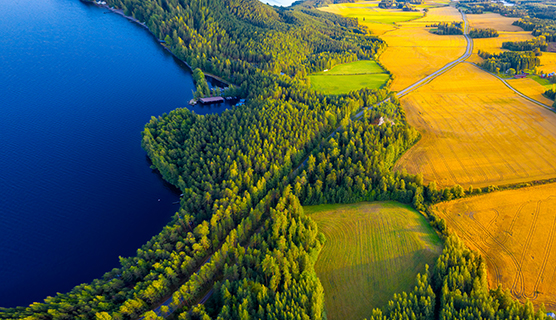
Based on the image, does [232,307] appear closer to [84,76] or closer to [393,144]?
[393,144]

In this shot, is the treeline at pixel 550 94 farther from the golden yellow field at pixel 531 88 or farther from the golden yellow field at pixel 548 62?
the golden yellow field at pixel 548 62

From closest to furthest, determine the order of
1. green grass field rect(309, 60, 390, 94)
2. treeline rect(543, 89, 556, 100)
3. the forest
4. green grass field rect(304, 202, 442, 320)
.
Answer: the forest → green grass field rect(304, 202, 442, 320) → treeline rect(543, 89, 556, 100) → green grass field rect(309, 60, 390, 94)

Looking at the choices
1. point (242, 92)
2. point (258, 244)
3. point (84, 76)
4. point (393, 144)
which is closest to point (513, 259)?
point (393, 144)

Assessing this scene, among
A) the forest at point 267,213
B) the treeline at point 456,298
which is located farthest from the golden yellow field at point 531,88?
the treeline at point 456,298

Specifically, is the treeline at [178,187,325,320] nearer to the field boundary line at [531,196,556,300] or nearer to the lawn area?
the field boundary line at [531,196,556,300]

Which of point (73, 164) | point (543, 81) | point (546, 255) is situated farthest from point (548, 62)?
point (73, 164)

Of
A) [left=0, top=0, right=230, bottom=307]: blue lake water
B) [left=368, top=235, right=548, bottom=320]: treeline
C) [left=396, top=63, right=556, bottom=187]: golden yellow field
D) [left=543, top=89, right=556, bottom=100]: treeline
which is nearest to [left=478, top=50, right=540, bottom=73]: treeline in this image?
[left=396, top=63, right=556, bottom=187]: golden yellow field
